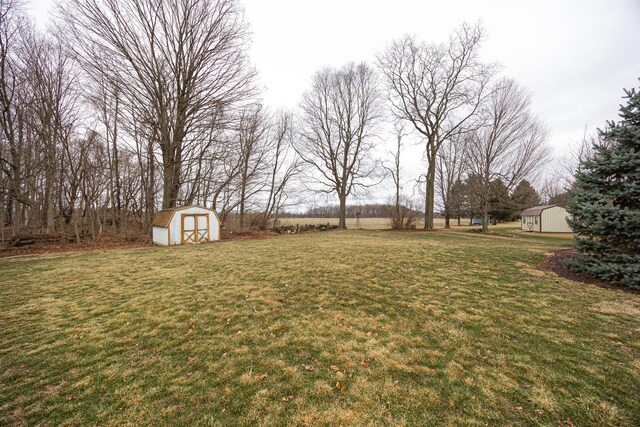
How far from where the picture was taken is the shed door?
14302mm

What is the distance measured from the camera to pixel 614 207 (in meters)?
5.96

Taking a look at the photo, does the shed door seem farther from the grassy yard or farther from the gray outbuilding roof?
the gray outbuilding roof

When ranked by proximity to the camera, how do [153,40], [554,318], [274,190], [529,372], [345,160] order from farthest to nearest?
[274,190] < [345,160] < [153,40] < [554,318] < [529,372]

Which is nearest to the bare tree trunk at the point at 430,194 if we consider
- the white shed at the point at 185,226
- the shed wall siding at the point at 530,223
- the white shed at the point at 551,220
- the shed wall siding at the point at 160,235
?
the white shed at the point at 551,220

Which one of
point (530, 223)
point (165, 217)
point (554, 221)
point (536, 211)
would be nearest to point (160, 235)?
point (165, 217)

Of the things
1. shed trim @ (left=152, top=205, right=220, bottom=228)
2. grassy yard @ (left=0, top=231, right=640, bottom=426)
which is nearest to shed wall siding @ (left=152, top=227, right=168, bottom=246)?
shed trim @ (left=152, top=205, right=220, bottom=228)

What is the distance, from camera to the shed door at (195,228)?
1430cm

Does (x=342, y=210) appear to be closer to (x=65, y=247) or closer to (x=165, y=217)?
(x=165, y=217)

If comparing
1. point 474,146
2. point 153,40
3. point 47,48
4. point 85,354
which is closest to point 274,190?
point 153,40

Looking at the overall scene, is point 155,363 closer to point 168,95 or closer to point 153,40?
point 168,95

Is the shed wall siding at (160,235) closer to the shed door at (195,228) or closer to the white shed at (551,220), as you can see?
the shed door at (195,228)

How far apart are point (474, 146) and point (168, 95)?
2541 cm

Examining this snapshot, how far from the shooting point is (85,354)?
128 inches

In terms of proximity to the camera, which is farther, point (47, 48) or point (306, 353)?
point (47, 48)
